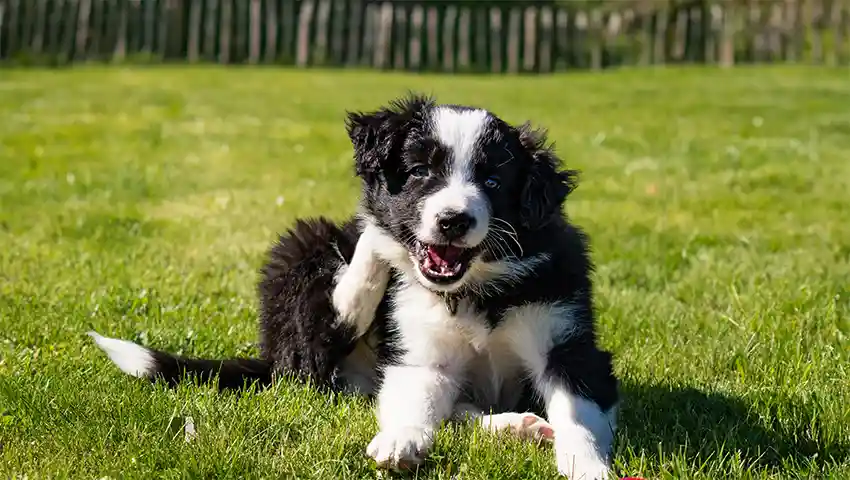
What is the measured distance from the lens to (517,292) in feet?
12.3

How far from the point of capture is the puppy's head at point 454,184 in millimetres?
3543

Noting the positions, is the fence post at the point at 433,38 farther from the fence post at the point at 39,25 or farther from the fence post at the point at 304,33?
the fence post at the point at 39,25

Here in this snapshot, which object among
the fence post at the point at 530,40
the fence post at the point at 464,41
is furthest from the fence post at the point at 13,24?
the fence post at the point at 530,40

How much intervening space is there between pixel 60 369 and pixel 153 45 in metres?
18.9

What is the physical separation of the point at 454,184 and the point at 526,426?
846mm

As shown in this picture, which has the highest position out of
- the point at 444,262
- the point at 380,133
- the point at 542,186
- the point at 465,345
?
the point at 380,133

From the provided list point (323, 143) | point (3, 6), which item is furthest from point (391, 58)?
point (323, 143)

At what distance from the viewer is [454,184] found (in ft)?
11.9

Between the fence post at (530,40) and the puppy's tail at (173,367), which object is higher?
the fence post at (530,40)

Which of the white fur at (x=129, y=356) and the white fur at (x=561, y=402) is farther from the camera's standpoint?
the white fur at (x=129, y=356)

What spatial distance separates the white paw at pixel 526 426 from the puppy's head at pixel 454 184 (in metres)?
0.49

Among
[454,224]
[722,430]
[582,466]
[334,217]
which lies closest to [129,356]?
[454,224]

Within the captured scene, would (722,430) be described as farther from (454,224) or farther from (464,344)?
(454,224)

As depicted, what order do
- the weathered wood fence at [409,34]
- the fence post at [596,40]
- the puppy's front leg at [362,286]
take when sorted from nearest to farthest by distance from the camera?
the puppy's front leg at [362,286], the weathered wood fence at [409,34], the fence post at [596,40]
